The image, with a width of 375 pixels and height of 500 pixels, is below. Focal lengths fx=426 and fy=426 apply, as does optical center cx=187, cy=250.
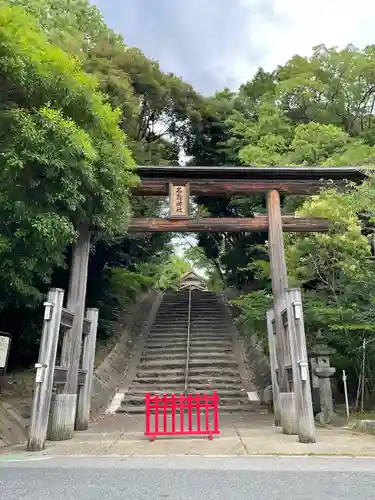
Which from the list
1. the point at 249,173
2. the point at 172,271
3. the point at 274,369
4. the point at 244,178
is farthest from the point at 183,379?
the point at 172,271

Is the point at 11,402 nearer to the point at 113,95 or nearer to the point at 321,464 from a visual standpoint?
the point at 321,464

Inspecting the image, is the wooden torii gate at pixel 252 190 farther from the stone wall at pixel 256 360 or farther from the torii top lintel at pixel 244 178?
the stone wall at pixel 256 360

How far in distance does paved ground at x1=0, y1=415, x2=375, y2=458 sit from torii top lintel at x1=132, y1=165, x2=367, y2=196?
17.2 ft

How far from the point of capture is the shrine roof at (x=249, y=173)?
9789 millimetres

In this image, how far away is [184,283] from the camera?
34.0 meters

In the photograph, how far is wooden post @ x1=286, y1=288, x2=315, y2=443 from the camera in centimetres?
673

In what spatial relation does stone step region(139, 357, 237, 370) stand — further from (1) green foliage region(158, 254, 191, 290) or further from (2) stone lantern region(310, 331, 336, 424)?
(1) green foliage region(158, 254, 191, 290)

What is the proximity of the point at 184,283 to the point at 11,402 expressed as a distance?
2541 centimetres

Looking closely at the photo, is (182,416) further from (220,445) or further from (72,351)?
(72,351)

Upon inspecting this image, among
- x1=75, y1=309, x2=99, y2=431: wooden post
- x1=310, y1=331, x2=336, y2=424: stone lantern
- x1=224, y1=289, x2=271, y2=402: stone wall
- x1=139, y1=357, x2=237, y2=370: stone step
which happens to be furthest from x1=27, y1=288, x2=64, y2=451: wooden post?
x1=139, y1=357, x2=237, y2=370: stone step

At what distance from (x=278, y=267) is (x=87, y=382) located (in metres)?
4.73

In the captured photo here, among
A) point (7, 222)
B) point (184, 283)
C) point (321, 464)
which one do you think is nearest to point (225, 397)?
point (321, 464)

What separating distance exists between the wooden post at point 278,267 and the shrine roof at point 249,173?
52 centimetres

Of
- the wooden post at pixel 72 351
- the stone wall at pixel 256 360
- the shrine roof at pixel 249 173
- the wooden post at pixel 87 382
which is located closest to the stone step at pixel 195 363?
the stone wall at pixel 256 360
